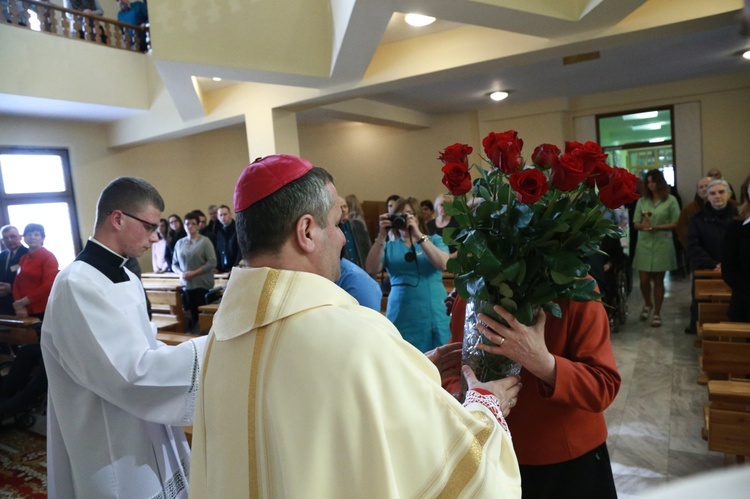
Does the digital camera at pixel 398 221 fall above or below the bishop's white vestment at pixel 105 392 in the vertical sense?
above

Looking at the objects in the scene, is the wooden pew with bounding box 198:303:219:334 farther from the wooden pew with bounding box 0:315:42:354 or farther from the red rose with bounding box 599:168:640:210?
the red rose with bounding box 599:168:640:210

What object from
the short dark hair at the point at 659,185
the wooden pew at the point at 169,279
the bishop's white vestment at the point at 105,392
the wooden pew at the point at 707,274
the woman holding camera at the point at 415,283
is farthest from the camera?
the wooden pew at the point at 169,279

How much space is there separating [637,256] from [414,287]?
151 inches

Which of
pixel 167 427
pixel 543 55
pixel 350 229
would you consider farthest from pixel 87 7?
pixel 167 427

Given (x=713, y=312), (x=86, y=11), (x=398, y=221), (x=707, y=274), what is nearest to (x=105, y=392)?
(x=398, y=221)

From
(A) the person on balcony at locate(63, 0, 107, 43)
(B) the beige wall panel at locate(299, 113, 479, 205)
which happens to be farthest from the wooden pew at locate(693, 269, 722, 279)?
(A) the person on balcony at locate(63, 0, 107, 43)

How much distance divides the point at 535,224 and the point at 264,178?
0.60m

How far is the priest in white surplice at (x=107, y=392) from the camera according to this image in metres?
1.68

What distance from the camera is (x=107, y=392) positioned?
1.68 m

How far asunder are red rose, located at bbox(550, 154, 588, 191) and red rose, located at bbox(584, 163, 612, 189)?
0.03 meters

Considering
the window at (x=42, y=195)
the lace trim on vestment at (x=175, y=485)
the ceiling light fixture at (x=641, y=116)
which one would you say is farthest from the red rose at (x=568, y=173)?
the ceiling light fixture at (x=641, y=116)

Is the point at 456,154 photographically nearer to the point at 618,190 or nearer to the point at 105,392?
the point at 618,190

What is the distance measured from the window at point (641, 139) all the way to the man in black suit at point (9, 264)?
32.3ft

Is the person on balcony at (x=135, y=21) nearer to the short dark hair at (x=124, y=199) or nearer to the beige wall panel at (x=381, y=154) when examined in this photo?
the beige wall panel at (x=381, y=154)
